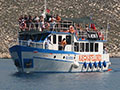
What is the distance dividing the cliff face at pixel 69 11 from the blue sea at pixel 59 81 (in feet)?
208

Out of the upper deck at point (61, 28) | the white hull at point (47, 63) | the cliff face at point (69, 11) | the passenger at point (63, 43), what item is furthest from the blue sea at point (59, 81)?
the cliff face at point (69, 11)

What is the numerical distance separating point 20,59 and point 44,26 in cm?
460

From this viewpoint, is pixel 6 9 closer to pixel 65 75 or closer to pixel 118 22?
pixel 118 22

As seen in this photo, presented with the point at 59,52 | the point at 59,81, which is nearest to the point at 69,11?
the point at 59,52

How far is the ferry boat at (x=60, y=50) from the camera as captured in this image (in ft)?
201

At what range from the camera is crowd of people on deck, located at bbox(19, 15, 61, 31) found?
63406 mm

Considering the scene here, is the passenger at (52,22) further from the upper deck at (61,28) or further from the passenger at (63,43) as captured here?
the passenger at (63,43)

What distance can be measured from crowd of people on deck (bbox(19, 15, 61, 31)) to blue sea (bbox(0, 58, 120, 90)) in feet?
17.5

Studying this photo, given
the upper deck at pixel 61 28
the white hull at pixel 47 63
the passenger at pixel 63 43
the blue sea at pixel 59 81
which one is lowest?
the blue sea at pixel 59 81

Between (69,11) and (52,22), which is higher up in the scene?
(52,22)

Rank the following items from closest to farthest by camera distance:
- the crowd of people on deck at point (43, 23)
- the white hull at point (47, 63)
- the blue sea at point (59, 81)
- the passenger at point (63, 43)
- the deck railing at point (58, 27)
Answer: the blue sea at point (59, 81), the white hull at point (47, 63), the passenger at point (63, 43), the deck railing at point (58, 27), the crowd of people on deck at point (43, 23)

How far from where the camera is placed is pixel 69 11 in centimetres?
13875

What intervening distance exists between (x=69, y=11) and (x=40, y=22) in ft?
247

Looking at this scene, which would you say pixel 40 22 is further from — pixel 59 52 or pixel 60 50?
pixel 59 52
